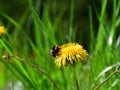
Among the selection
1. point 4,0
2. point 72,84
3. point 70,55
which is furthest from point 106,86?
point 4,0

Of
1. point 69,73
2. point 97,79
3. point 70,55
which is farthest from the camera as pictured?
point 69,73

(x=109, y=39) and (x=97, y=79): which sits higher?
(x=109, y=39)

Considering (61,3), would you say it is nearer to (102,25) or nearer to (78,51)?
(102,25)

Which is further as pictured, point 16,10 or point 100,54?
point 16,10

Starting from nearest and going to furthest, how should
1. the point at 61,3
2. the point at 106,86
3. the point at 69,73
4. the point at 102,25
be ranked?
1. the point at 106,86
2. the point at 102,25
3. the point at 69,73
4. the point at 61,3

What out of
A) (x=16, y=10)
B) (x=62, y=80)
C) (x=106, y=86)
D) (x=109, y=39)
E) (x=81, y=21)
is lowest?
(x=106, y=86)

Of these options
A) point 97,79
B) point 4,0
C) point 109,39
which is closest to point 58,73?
point 109,39

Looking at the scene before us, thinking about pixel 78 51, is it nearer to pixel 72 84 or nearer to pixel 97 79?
pixel 97 79
